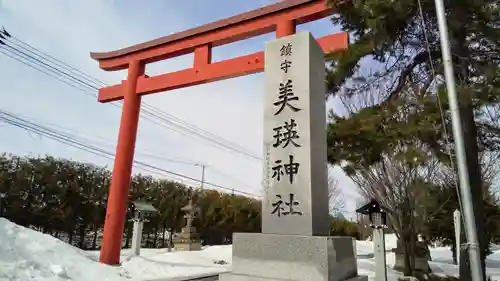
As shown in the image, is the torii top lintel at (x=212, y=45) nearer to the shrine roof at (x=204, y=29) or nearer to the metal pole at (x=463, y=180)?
the shrine roof at (x=204, y=29)

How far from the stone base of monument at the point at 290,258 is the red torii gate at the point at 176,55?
4870 mm

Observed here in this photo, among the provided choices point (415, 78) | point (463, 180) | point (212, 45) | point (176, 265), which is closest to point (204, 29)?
point (212, 45)

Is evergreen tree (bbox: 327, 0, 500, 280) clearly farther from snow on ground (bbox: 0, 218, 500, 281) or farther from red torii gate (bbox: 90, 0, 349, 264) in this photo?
snow on ground (bbox: 0, 218, 500, 281)

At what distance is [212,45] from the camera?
9148 mm

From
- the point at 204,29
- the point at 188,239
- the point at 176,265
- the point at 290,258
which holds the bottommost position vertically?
the point at 176,265

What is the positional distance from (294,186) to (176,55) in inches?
293

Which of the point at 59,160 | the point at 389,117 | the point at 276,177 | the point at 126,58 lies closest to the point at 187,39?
the point at 126,58

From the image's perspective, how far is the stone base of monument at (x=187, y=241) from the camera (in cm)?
1516

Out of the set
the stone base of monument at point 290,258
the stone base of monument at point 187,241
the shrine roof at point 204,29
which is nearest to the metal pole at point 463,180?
the stone base of monument at point 290,258

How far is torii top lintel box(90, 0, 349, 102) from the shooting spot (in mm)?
7668

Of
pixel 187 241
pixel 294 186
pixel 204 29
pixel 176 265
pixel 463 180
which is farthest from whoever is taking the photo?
pixel 187 241

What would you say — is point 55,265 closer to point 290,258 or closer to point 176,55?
point 290,258

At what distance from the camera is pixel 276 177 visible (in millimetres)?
3824

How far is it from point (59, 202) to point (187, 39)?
29.6ft
